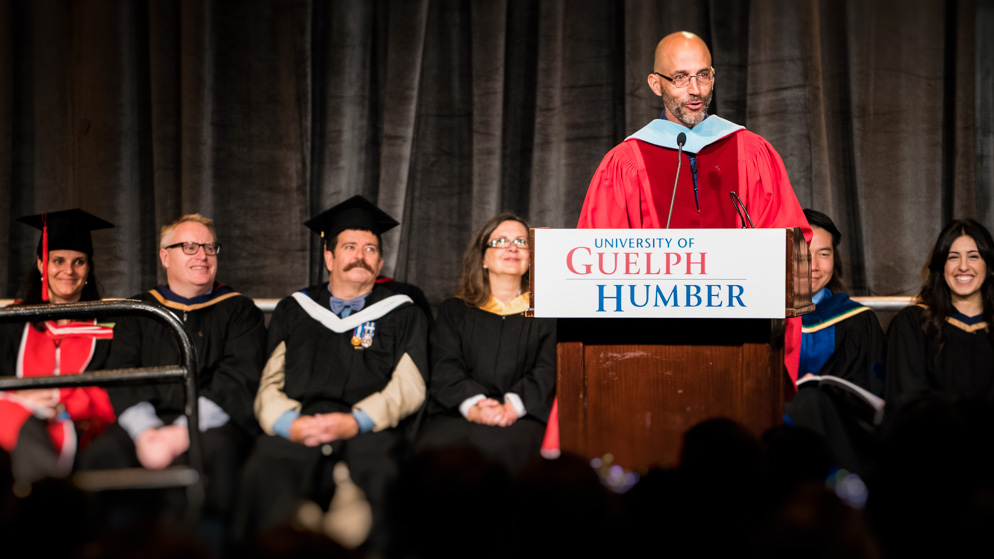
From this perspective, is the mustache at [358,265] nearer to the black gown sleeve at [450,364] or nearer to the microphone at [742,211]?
the black gown sleeve at [450,364]

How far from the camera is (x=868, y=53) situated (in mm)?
4645

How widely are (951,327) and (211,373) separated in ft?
10.8

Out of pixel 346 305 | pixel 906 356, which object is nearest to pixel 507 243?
pixel 346 305

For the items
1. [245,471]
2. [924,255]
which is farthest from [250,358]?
[924,255]

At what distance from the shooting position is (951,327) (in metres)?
3.67

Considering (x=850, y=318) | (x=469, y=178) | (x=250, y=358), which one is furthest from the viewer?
(x=469, y=178)

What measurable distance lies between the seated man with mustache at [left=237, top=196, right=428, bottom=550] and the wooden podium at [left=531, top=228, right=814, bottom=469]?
2.45 feet

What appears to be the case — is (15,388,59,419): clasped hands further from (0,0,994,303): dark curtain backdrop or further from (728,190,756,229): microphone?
(728,190,756,229): microphone

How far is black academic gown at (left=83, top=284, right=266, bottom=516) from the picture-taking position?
9.80ft

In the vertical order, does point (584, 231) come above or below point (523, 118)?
below

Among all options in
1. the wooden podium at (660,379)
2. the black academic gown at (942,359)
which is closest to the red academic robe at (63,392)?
the wooden podium at (660,379)

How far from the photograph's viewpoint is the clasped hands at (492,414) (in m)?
3.20

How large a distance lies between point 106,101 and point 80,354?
2.01 m

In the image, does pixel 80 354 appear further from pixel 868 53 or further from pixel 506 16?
pixel 868 53
